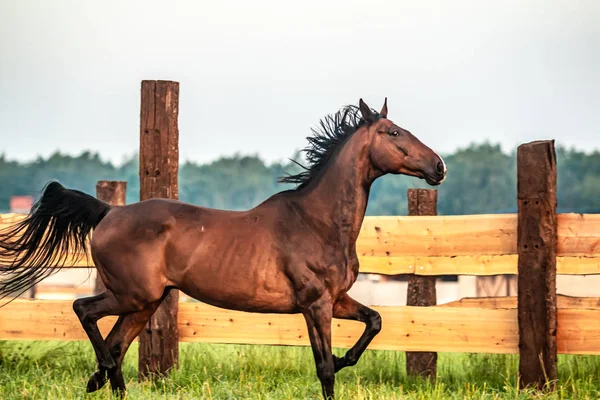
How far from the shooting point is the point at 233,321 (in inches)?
269

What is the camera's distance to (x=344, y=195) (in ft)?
18.7

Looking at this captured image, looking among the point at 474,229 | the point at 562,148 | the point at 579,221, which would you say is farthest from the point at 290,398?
the point at 562,148

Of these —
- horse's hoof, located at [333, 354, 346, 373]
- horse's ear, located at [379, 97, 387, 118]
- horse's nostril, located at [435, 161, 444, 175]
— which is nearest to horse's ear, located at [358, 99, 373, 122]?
horse's ear, located at [379, 97, 387, 118]

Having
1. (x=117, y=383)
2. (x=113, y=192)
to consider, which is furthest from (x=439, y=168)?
(x=113, y=192)

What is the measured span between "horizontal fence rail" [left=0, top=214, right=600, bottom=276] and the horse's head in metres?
1.10

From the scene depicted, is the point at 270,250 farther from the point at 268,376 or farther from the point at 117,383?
the point at 268,376

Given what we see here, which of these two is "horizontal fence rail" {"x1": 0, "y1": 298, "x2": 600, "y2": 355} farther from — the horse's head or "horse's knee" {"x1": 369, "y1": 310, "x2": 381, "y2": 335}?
the horse's head

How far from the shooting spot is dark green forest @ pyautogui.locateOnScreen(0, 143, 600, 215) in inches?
1980

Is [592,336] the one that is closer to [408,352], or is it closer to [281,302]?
[408,352]

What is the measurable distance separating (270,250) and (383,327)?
59.4 inches

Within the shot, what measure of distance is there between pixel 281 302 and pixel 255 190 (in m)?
54.9

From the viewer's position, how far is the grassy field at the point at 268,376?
5.79 meters

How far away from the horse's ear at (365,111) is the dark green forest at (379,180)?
4055 cm

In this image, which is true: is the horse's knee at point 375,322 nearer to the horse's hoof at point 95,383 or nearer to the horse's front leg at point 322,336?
the horse's front leg at point 322,336
